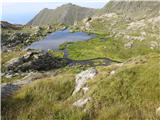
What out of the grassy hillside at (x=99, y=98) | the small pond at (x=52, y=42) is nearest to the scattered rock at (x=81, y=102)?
the grassy hillside at (x=99, y=98)

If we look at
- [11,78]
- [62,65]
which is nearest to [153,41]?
[62,65]

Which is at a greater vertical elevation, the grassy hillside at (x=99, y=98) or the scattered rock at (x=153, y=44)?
the grassy hillside at (x=99, y=98)

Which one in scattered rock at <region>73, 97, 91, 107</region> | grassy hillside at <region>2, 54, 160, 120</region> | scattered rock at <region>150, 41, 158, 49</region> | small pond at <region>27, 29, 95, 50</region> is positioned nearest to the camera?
grassy hillside at <region>2, 54, 160, 120</region>

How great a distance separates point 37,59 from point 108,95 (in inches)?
3175

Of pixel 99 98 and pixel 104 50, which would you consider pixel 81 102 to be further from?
pixel 104 50

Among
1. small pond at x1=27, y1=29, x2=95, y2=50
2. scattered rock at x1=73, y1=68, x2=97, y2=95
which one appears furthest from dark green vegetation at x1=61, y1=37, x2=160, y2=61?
scattered rock at x1=73, y1=68, x2=97, y2=95

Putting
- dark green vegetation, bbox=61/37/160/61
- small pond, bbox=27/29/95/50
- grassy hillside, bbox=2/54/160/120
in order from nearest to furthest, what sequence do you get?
grassy hillside, bbox=2/54/160/120
dark green vegetation, bbox=61/37/160/61
small pond, bbox=27/29/95/50

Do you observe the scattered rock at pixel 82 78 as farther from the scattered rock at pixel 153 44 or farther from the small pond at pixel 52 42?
the small pond at pixel 52 42

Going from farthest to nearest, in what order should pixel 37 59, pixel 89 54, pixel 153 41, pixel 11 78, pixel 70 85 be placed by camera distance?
pixel 153 41 → pixel 89 54 → pixel 37 59 → pixel 11 78 → pixel 70 85

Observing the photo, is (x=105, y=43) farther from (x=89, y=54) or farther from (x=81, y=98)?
(x=81, y=98)

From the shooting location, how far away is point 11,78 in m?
70.8

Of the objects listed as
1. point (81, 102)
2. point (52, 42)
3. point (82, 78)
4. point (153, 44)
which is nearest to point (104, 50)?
point (153, 44)

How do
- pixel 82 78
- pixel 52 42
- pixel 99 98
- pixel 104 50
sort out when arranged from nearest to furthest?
pixel 99 98 → pixel 82 78 → pixel 104 50 → pixel 52 42

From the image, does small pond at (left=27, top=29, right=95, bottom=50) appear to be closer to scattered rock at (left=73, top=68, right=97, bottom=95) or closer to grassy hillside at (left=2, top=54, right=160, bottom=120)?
scattered rock at (left=73, top=68, right=97, bottom=95)
